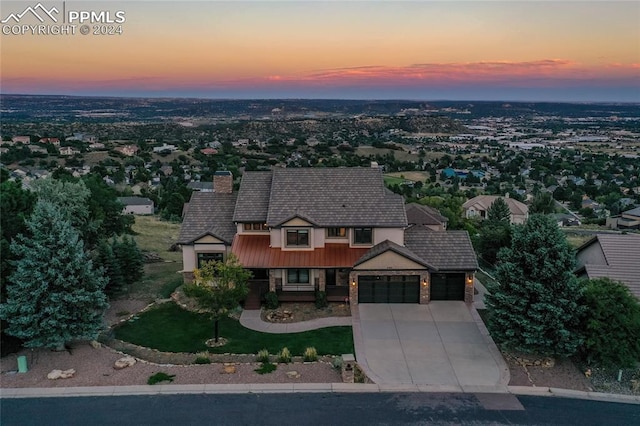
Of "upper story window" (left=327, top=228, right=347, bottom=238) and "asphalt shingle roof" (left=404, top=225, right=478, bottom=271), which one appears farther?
"upper story window" (left=327, top=228, right=347, bottom=238)

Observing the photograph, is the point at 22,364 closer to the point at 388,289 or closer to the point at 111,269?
the point at 111,269

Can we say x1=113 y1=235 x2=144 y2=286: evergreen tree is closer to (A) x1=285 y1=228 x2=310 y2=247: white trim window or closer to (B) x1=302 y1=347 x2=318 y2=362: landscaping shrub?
(A) x1=285 y1=228 x2=310 y2=247: white trim window

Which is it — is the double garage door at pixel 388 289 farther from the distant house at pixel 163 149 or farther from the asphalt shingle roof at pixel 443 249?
the distant house at pixel 163 149

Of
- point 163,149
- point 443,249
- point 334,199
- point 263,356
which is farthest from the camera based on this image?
point 163,149

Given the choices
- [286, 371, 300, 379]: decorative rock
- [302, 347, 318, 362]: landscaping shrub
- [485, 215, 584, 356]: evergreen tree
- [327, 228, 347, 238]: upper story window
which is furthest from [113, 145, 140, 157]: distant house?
[485, 215, 584, 356]: evergreen tree

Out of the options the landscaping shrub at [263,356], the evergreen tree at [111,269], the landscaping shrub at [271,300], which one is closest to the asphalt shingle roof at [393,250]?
the landscaping shrub at [271,300]

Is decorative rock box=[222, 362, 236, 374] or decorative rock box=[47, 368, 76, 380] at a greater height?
decorative rock box=[47, 368, 76, 380]

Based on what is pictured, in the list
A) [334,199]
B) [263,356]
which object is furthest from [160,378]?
[334,199]
